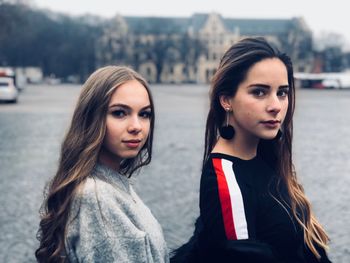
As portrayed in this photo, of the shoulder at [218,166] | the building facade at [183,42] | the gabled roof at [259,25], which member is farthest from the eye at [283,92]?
the gabled roof at [259,25]

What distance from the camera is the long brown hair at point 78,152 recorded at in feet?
6.67

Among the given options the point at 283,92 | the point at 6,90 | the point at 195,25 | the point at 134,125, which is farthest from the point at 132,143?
the point at 195,25

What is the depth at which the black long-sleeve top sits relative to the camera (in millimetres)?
1907

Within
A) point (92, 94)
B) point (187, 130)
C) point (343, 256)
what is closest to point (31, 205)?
point (343, 256)

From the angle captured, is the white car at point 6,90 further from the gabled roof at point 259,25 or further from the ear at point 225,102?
the gabled roof at point 259,25

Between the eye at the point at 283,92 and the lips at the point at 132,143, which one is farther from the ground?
the eye at the point at 283,92

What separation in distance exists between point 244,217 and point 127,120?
1.76ft

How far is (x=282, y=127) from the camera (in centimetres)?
231

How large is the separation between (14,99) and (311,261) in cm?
3194

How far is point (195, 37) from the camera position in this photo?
335 ft

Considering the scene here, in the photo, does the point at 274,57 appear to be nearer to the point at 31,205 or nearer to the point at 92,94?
the point at 92,94

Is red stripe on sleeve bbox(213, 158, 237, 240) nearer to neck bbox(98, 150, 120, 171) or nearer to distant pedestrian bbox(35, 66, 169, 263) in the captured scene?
distant pedestrian bbox(35, 66, 169, 263)

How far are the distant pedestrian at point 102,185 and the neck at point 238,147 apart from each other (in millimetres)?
272

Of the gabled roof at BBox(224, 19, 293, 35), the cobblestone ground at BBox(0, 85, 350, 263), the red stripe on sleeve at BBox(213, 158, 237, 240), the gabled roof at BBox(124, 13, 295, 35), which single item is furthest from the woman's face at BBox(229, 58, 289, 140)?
the gabled roof at BBox(224, 19, 293, 35)
